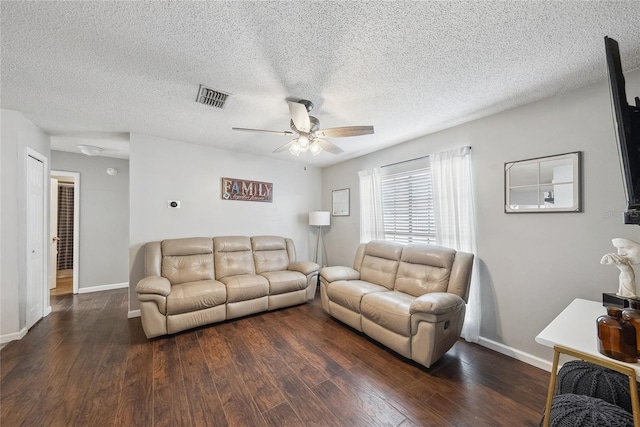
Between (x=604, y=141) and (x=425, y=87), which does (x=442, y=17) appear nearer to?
(x=425, y=87)

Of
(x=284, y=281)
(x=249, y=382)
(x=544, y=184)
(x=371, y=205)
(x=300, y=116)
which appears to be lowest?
(x=249, y=382)

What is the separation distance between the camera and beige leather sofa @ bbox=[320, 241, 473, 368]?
202cm

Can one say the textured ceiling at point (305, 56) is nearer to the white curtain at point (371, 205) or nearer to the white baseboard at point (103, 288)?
the white curtain at point (371, 205)

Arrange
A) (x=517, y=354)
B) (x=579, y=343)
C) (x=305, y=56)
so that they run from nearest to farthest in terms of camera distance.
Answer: (x=579, y=343)
(x=305, y=56)
(x=517, y=354)

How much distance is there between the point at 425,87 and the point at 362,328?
2.50 m

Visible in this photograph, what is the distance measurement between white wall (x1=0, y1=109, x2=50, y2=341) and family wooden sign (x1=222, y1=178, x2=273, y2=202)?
2180 millimetres

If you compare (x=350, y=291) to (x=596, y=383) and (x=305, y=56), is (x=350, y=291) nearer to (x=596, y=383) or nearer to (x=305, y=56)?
(x=596, y=383)

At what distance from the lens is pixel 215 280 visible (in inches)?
127

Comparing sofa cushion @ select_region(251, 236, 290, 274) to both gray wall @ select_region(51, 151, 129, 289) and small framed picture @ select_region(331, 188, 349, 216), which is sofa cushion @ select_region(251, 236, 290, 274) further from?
gray wall @ select_region(51, 151, 129, 289)

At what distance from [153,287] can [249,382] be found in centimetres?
151

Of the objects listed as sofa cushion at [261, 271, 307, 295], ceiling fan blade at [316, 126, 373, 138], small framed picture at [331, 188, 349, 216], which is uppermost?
ceiling fan blade at [316, 126, 373, 138]

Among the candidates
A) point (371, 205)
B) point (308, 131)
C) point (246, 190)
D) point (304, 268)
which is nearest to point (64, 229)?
point (246, 190)

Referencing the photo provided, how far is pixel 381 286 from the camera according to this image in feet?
9.77

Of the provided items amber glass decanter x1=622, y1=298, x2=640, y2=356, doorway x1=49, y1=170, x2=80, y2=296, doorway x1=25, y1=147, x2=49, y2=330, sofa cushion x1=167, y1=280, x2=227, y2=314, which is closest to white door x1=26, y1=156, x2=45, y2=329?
doorway x1=25, y1=147, x2=49, y2=330
